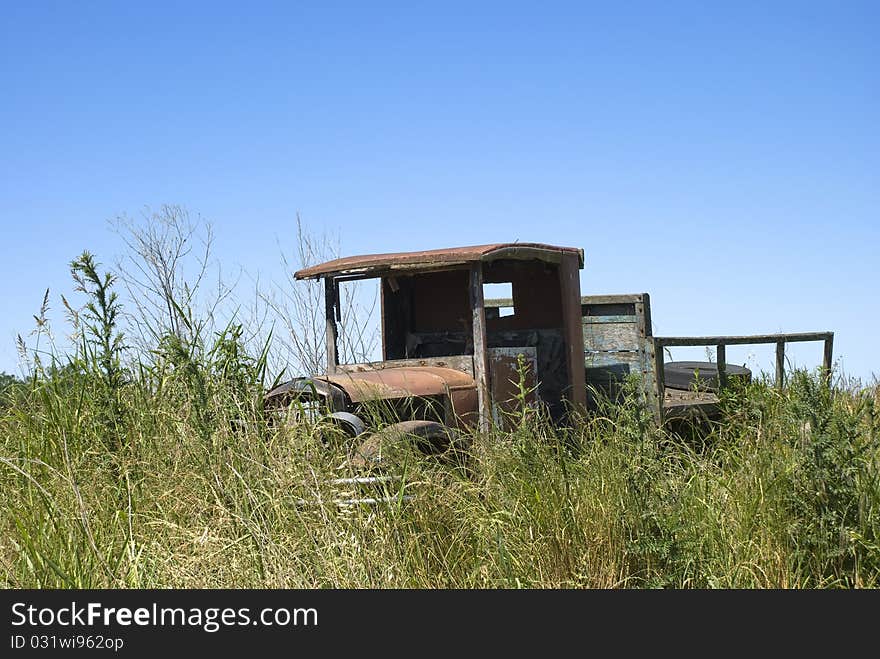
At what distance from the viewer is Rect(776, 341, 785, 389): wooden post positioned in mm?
8032

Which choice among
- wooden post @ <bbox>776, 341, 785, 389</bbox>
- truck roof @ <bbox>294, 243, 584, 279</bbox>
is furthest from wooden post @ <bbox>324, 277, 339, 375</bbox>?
wooden post @ <bbox>776, 341, 785, 389</bbox>

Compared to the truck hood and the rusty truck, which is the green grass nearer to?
the rusty truck

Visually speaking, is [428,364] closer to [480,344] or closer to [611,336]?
[480,344]

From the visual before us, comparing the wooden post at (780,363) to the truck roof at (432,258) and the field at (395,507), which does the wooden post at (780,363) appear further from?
the field at (395,507)

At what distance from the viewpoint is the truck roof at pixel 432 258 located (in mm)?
6062

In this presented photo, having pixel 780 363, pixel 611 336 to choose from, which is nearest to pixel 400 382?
pixel 611 336

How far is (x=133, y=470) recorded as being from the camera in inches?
187

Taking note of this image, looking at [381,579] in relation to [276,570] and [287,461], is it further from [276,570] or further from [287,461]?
[287,461]

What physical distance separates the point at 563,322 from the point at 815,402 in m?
2.75

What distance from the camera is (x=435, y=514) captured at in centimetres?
443

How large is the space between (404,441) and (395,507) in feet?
1.64

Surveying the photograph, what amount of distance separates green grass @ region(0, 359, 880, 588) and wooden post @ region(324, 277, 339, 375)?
2019mm

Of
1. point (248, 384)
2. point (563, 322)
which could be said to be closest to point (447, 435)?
point (248, 384)

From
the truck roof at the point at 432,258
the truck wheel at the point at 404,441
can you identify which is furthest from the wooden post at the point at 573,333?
the truck wheel at the point at 404,441
